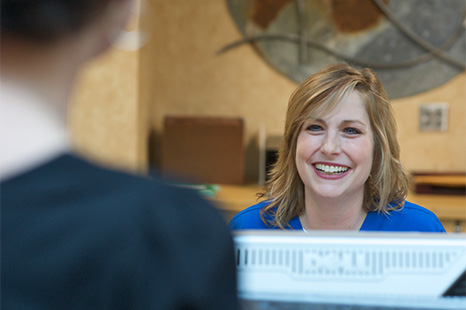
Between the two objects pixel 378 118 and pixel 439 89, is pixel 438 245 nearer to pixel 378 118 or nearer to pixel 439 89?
pixel 378 118

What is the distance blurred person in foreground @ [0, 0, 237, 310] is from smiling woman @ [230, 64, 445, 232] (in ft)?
3.43

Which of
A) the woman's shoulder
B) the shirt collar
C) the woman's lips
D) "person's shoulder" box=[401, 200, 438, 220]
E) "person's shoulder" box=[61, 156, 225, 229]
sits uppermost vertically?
the shirt collar

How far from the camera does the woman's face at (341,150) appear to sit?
134cm

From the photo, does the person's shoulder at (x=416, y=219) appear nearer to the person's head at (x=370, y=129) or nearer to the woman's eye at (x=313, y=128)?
the person's head at (x=370, y=129)

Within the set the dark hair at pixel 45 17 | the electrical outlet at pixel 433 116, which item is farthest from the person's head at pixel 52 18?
the electrical outlet at pixel 433 116

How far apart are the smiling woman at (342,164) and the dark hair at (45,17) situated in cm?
106

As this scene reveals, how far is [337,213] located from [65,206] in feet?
3.70

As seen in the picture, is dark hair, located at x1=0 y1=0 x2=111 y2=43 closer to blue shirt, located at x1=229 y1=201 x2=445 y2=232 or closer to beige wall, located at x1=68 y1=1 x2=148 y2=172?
blue shirt, located at x1=229 y1=201 x2=445 y2=232

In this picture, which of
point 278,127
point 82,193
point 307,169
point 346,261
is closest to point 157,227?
point 82,193

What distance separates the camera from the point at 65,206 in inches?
12.6

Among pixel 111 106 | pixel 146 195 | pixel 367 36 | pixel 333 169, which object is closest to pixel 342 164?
pixel 333 169

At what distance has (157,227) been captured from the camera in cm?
32

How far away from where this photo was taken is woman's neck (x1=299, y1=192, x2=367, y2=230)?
54.1 inches

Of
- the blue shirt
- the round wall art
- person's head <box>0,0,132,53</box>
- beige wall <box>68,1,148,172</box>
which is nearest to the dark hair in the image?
person's head <box>0,0,132,53</box>
